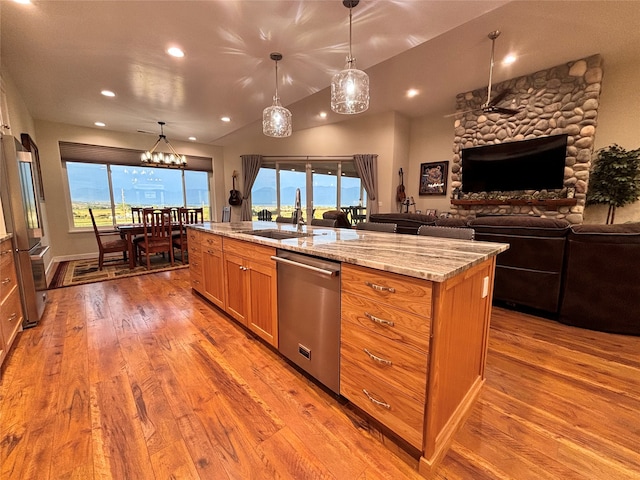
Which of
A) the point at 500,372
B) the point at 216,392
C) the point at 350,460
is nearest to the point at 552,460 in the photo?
the point at 500,372

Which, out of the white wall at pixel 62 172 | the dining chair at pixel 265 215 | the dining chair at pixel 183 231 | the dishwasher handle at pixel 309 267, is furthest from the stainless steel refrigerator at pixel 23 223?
the dining chair at pixel 265 215

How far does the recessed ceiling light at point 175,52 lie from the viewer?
2703 millimetres

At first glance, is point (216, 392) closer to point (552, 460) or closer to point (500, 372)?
point (552, 460)

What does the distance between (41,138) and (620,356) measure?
27.8 ft

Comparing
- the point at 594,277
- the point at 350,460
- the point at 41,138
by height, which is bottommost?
the point at 350,460

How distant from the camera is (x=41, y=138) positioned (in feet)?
16.4

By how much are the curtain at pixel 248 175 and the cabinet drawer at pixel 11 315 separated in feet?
16.9

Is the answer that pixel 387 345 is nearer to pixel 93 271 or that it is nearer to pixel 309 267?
pixel 309 267

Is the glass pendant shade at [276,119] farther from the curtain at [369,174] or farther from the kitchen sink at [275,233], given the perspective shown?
the curtain at [369,174]

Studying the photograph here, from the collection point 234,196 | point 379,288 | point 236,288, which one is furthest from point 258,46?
point 234,196

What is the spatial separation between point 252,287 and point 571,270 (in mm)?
2796

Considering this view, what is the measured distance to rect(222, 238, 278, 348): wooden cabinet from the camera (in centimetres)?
195

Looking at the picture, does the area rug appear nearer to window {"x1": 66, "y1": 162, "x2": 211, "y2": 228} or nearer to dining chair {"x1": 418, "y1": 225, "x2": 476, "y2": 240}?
window {"x1": 66, "y1": 162, "x2": 211, "y2": 228}

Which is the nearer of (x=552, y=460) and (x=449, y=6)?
(x=552, y=460)
